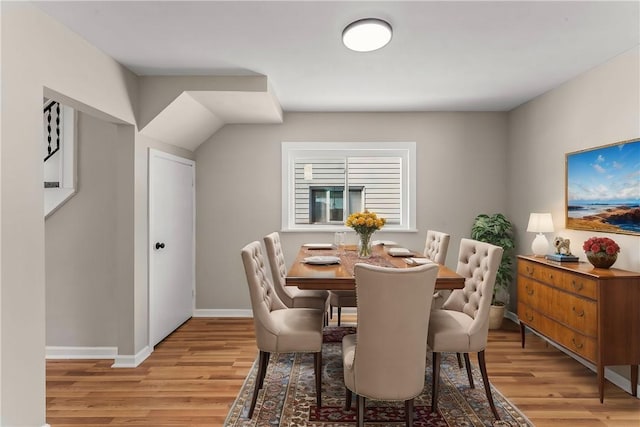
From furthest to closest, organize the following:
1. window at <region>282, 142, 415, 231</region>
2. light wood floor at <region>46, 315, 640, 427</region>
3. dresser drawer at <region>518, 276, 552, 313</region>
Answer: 1. window at <region>282, 142, 415, 231</region>
2. dresser drawer at <region>518, 276, 552, 313</region>
3. light wood floor at <region>46, 315, 640, 427</region>

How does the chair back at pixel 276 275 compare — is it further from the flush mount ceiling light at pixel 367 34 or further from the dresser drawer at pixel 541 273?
the dresser drawer at pixel 541 273

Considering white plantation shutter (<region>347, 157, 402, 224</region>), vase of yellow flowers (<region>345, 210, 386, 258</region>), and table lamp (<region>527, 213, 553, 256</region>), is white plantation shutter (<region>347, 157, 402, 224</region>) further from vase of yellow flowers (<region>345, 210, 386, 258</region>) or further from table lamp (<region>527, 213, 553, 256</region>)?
vase of yellow flowers (<region>345, 210, 386, 258</region>)

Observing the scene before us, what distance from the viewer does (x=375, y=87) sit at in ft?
12.1

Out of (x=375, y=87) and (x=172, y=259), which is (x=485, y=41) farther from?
(x=172, y=259)

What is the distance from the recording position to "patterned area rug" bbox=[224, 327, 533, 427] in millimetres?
2363

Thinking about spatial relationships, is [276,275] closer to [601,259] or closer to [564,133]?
[601,259]

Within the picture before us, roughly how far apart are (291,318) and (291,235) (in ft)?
7.00

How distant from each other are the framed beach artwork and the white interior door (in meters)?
3.80

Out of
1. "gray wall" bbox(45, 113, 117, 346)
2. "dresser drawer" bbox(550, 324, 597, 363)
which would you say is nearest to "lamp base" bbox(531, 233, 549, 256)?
"dresser drawer" bbox(550, 324, 597, 363)

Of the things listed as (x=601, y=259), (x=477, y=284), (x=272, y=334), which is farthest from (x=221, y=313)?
(x=601, y=259)

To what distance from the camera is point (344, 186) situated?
4844 mm

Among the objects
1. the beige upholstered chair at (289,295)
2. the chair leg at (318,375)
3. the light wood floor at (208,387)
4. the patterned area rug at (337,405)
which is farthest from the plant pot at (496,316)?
the chair leg at (318,375)

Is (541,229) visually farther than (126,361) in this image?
Yes

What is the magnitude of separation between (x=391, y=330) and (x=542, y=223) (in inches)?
95.3
